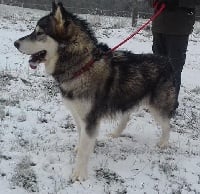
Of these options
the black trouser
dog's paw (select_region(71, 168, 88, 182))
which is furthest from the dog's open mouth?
the black trouser

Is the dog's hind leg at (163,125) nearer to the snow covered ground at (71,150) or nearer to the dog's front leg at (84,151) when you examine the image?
the snow covered ground at (71,150)

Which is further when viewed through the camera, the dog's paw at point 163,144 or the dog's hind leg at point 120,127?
the dog's hind leg at point 120,127

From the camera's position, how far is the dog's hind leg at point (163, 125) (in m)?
4.85

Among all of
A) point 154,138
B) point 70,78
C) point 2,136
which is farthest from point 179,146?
point 2,136

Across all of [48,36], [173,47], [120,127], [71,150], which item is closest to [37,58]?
[48,36]

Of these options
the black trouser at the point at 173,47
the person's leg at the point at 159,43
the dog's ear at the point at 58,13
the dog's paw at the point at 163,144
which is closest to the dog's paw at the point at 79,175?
the dog's paw at the point at 163,144

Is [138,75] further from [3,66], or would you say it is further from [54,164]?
[3,66]

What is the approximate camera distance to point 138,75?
174 inches

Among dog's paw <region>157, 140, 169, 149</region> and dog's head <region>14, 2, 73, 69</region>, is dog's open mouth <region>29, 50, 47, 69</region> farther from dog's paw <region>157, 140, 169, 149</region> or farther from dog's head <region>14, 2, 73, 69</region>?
dog's paw <region>157, 140, 169, 149</region>

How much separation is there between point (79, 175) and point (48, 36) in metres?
1.39

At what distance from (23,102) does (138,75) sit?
7.01 feet

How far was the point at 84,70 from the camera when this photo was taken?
12.9 feet

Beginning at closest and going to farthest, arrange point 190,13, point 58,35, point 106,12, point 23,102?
point 58,35 < point 190,13 < point 23,102 < point 106,12

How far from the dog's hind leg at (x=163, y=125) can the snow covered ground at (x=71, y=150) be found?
0.33 feet
